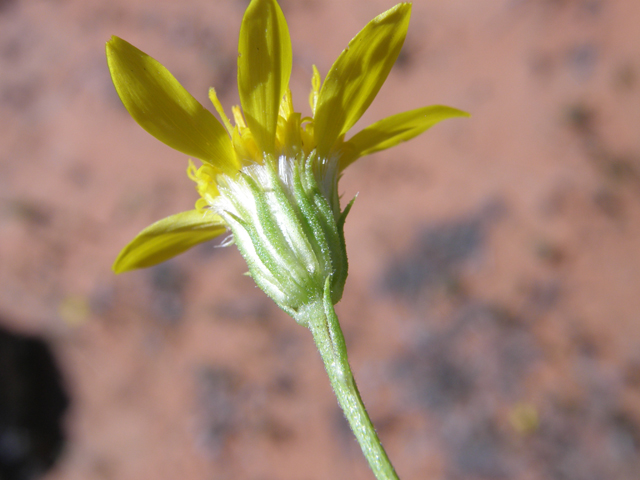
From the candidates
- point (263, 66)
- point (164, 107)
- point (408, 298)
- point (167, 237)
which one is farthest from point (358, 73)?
point (408, 298)

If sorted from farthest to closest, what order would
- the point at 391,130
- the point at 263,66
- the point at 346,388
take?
the point at 391,130 → the point at 263,66 → the point at 346,388

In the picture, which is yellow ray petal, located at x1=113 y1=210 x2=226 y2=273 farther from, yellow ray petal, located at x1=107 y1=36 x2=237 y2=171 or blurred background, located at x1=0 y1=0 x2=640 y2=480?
blurred background, located at x1=0 y1=0 x2=640 y2=480

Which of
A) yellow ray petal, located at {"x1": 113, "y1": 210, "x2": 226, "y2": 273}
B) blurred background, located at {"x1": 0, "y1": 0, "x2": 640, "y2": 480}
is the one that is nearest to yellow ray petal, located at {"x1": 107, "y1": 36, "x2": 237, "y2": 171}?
yellow ray petal, located at {"x1": 113, "y1": 210, "x2": 226, "y2": 273}

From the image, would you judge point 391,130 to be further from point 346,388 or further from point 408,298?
point 408,298

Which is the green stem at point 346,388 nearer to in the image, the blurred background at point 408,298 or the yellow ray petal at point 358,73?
the yellow ray petal at point 358,73

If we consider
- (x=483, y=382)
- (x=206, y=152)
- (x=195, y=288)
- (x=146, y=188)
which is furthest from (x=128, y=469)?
(x=206, y=152)
